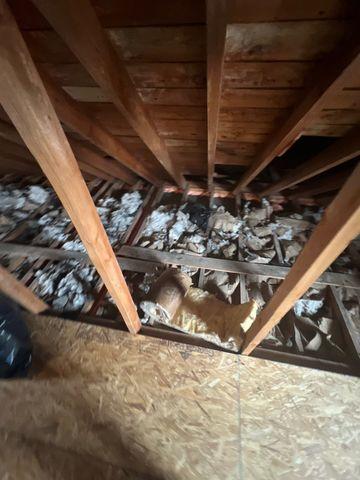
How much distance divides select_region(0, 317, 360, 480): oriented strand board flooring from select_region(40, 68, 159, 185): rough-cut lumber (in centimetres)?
123

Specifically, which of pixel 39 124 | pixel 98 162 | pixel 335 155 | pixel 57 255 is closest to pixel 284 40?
pixel 39 124

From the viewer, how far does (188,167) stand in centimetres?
258

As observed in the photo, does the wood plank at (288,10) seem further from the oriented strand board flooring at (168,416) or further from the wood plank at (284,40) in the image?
the oriented strand board flooring at (168,416)

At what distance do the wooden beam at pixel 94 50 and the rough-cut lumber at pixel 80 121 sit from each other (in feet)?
0.95

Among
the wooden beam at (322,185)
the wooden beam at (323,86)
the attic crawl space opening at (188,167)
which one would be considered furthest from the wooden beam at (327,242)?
the wooden beam at (322,185)

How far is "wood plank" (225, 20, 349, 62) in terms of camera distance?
778 millimetres

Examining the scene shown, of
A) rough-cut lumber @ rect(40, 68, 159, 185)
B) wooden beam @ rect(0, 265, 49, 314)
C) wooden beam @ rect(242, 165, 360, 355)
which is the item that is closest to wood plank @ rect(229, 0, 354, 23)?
wooden beam @ rect(242, 165, 360, 355)

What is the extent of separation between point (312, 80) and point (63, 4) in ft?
3.00

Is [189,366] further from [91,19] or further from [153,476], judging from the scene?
[91,19]

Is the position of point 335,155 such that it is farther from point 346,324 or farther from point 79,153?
point 79,153

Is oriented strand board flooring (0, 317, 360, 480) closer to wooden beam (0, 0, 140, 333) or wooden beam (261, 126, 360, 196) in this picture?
wooden beam (0, 0, 140, 333)

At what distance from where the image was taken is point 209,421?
50.9 inches

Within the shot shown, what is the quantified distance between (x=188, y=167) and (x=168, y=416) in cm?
211

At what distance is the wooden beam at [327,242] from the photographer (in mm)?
557
